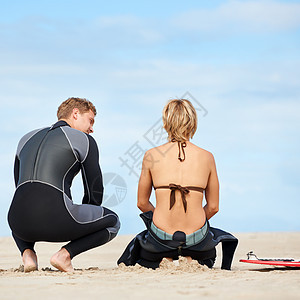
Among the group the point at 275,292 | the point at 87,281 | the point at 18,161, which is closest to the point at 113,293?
the point at 87,281

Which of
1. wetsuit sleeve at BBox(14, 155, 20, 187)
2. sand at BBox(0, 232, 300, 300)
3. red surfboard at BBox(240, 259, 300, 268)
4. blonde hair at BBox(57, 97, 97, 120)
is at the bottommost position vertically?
sand at BBox(0, 232, 300, 300)

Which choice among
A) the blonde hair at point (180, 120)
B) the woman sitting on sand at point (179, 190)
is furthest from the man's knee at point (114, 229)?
the blonde hair at point (180, 120)

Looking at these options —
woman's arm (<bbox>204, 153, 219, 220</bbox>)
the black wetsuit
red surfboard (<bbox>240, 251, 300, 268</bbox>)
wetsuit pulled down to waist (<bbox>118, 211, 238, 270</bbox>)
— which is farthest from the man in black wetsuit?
red surfboard (<bbox>240, 251, 300, 268</bbox>)

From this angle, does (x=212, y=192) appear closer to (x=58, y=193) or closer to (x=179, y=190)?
(x=179, y=190)

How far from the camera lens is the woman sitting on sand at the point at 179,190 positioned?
4215 millimetres

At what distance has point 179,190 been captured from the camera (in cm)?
418

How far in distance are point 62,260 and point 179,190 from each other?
1168 mm

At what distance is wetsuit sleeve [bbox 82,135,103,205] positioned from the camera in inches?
177

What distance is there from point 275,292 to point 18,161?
2774mm

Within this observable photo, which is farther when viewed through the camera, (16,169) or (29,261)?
(16,169)

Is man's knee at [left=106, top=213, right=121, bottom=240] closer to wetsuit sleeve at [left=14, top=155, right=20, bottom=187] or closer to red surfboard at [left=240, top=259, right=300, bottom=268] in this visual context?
wetsuit sleeve at [left=14, top=155, right=20, bottom=187]

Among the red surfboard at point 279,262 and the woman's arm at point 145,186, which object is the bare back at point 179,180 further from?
the red surfboard at point 279,262

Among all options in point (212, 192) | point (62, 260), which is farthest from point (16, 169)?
point (212, 192)

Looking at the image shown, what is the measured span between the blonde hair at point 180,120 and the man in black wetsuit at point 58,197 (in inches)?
28.9
